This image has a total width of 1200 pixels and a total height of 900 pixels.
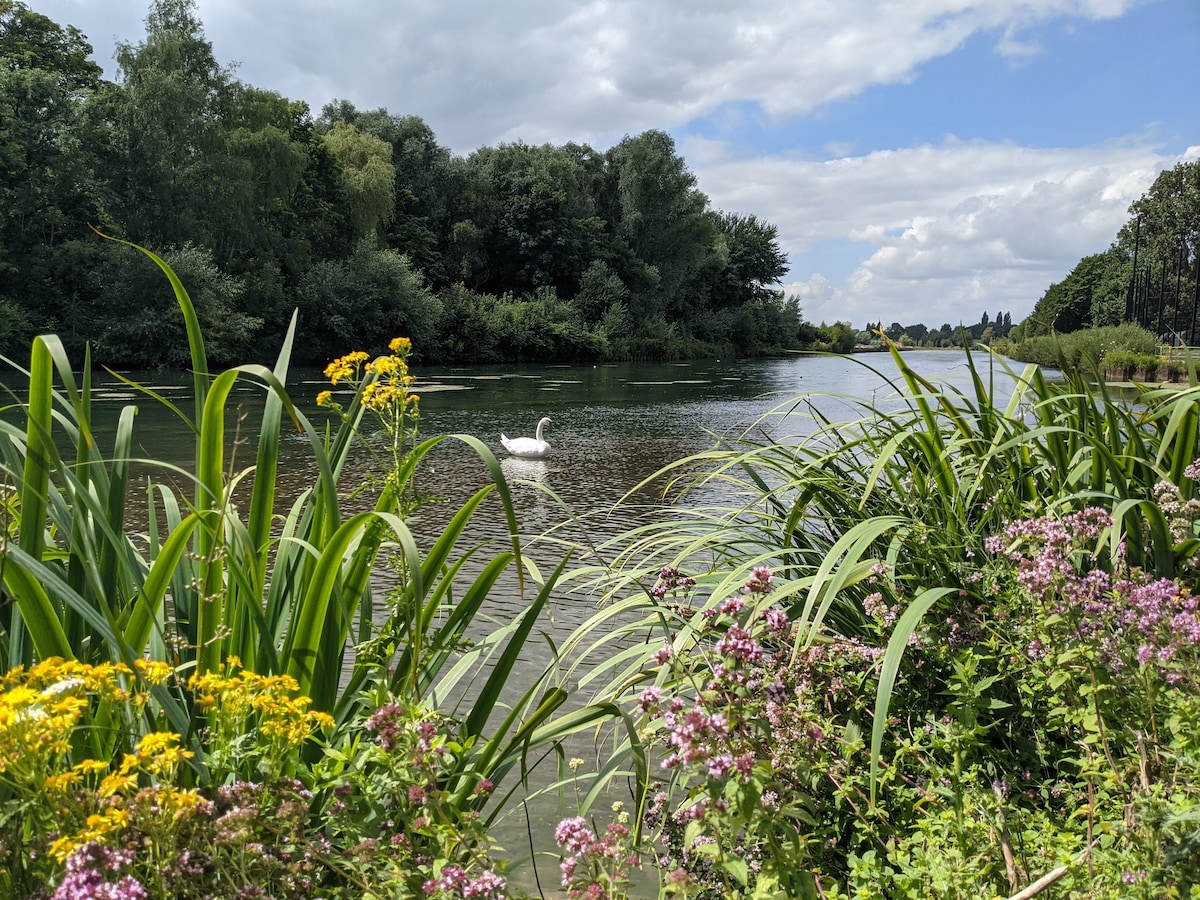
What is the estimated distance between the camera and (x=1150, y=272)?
6469cm

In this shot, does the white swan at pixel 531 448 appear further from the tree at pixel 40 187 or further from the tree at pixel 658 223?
the tree at pixel 658 223

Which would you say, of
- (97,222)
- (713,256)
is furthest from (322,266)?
(713,256)

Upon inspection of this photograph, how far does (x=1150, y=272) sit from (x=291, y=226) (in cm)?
6108

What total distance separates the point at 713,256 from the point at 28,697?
55.0 metres

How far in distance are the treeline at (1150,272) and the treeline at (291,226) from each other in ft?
75.9

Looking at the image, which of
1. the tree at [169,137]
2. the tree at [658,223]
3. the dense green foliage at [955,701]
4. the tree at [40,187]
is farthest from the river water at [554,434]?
the tree at [658,223]

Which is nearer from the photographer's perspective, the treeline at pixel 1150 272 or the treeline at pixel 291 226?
the treeline at pixel 291 226

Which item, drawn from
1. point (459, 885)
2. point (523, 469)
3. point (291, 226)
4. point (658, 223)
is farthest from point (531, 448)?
point (658, 223)

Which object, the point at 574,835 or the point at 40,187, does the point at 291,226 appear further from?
the point at 574,835

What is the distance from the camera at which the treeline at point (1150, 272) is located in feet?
181

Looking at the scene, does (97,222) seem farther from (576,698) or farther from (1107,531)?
(1107,531)

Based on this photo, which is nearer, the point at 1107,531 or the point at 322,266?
the point at 1107,531

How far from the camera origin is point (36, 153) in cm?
2645

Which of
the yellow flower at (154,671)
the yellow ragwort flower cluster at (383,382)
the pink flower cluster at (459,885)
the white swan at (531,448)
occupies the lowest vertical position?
the white swan at (531,448)
